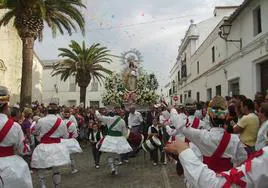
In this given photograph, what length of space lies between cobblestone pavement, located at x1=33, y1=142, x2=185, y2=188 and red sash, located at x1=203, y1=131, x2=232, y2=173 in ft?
15.0

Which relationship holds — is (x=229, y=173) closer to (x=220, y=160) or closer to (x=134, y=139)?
(x=220, y=160)

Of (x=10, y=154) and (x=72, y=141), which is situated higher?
(x=10, y=154)

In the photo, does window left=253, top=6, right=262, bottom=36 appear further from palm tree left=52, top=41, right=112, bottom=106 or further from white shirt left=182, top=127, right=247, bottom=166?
palm tree left=52, top=41, right=112, bottom=106

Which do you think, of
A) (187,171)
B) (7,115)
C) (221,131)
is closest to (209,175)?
(187,171)

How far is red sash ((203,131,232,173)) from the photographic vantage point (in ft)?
14.6

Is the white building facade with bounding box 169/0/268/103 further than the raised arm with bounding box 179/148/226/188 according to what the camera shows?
Yes

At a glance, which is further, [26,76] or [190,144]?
[26,76]

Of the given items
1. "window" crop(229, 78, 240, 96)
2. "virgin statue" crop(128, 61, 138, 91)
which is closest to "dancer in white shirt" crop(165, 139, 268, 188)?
"window" crop(229, 78, 240, 96)

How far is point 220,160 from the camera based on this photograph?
451cm

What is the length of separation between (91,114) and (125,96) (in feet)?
16.1

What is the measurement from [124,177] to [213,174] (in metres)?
8.06

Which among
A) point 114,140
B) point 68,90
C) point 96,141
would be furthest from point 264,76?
point 68,90

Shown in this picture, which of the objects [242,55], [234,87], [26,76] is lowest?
[234,87]

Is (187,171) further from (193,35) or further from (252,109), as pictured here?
(193,35)
